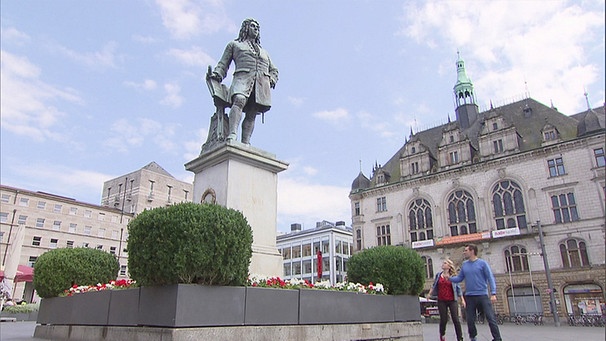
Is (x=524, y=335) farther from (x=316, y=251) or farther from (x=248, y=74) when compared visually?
(x=316, y=251)

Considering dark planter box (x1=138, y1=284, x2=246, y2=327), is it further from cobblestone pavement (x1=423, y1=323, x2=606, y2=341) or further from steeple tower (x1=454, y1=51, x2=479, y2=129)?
steeple tower (x1=454, y1=51, x2=479, y2=129)

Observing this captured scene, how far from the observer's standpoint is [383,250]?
8422 millimetres

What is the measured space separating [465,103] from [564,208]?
1888 cm

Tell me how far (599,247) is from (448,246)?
11.6m

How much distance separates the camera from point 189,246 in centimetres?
516

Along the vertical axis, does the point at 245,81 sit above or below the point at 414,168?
below

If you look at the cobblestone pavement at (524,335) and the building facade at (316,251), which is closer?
the cobblestone pavement at (524,335)

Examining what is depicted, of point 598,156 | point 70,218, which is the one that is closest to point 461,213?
point 598,156

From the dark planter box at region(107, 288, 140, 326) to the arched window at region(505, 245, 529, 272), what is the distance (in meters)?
34.9

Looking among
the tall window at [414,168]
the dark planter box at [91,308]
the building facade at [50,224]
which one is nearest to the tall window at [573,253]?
the tall window at [414,168]

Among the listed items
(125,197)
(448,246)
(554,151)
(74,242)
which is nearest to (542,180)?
(554,151)

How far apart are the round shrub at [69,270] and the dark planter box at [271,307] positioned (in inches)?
197

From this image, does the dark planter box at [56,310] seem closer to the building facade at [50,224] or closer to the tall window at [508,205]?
the tall window at [508,205]

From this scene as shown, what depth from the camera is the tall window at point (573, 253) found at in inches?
1235
